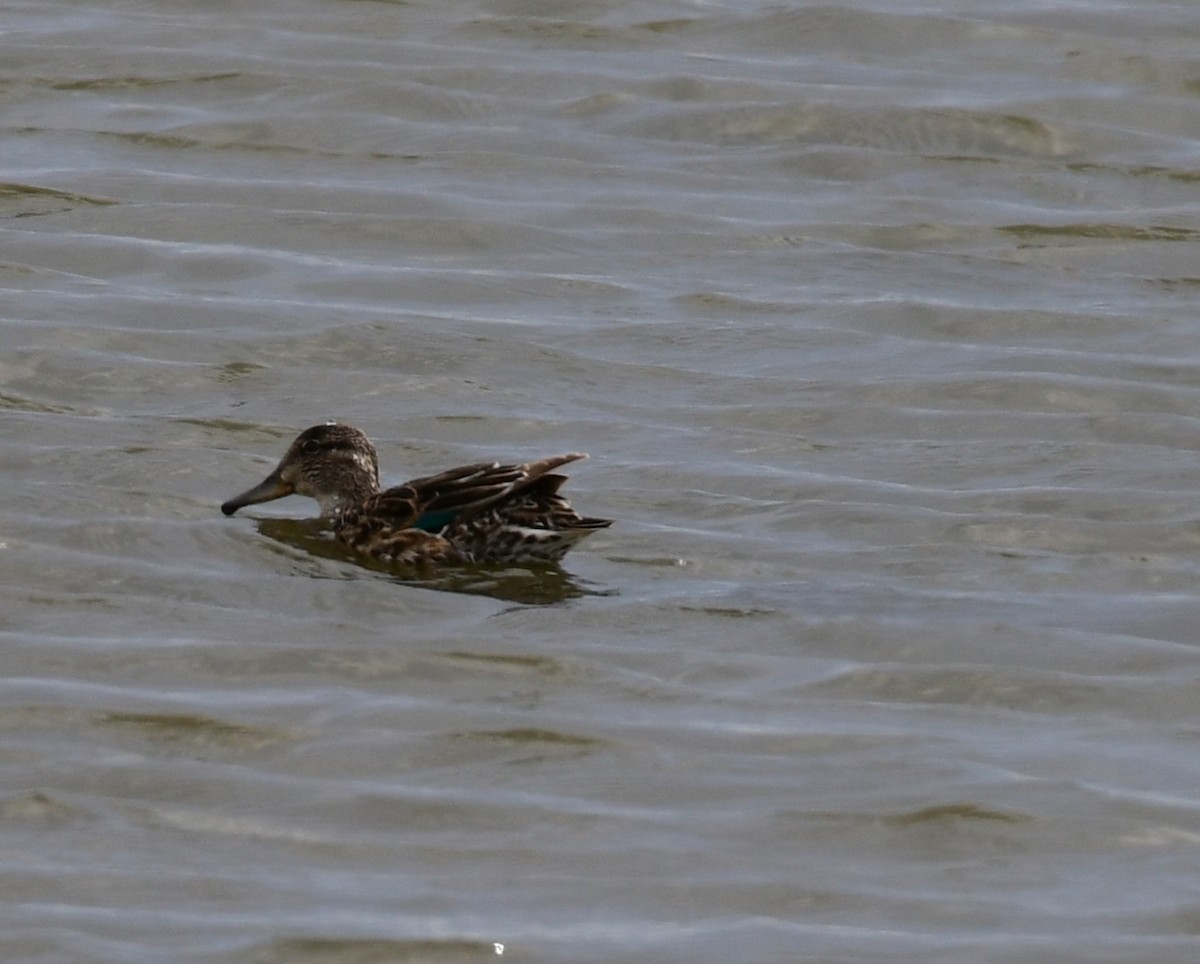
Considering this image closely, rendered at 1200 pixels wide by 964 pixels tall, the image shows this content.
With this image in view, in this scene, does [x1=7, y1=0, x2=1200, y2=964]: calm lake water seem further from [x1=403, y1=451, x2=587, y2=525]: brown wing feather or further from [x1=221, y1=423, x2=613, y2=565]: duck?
[x1=403, y1=451, x2=587, y2=525]: brown wing feather

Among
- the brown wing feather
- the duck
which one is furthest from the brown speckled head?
the brown wing feather

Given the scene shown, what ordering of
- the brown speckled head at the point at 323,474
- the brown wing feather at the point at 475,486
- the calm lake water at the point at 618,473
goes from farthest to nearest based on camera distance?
the brown speckled head at the point at 323,474, the brown wing feather at the point at 475,486, the calm lake water at the point at 618,473

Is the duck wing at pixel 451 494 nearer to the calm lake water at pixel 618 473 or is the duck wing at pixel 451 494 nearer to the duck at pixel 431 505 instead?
the duck at pixel 431 505

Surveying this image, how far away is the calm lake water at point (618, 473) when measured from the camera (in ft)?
22.6

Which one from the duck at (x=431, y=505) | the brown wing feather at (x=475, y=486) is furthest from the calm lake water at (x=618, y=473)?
the brown wing feather at (x=475, y=486)

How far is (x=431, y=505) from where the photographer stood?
378 inches

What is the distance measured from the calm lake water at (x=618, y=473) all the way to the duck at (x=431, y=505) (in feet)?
0.46

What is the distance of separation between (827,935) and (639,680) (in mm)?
1845

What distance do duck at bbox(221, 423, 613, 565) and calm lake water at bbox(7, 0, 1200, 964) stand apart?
0.46 ft

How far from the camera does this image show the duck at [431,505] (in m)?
9.34

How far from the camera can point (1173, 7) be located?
16500 mm

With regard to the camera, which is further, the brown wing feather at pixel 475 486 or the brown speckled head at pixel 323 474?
the brown speckled head at pixel 323 474

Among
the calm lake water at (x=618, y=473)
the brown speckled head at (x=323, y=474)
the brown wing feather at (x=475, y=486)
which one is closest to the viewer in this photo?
the calm lake water at (x=618, y=473)

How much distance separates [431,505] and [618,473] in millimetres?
1049
